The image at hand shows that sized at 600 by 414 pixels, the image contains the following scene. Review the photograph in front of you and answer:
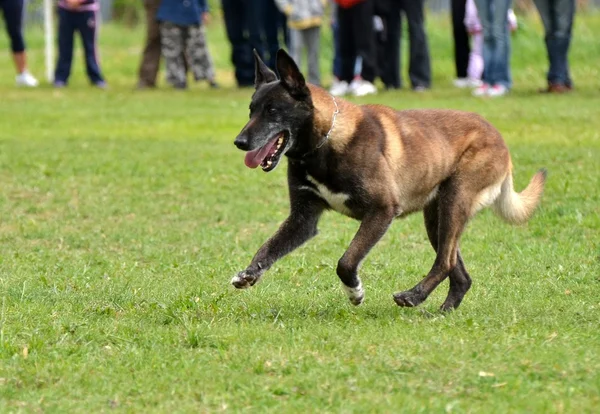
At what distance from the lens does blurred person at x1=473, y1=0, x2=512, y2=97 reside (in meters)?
15.7

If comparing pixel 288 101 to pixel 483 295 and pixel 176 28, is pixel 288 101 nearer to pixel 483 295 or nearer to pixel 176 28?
pixel 483 295

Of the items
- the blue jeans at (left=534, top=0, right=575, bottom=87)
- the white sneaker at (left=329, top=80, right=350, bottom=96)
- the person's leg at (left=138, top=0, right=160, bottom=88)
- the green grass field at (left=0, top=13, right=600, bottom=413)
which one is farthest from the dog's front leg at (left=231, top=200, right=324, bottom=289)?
the person's leg at (left=138, top=0, right=160, bottom=88)

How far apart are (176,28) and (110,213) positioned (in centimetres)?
943

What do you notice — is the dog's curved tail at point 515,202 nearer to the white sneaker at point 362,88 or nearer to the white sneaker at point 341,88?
the white sneaker at point 362,88

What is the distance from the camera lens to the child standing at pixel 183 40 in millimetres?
19203

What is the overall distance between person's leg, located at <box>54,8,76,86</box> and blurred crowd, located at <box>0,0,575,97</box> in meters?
0.02

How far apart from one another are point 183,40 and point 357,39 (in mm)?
3987

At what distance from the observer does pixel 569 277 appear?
7.67 metres

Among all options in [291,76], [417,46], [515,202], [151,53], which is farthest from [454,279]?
[151,53]

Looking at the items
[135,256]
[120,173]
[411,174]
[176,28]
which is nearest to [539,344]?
[411,174]

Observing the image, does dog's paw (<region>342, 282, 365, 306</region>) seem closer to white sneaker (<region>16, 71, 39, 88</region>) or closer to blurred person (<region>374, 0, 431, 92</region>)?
blurred person (<region>374, 0, 431, 92</region>)

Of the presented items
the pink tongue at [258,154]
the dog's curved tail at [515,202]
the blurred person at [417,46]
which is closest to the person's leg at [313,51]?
the blurred person at [417,46]

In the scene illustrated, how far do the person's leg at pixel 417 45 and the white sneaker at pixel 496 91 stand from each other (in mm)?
1415

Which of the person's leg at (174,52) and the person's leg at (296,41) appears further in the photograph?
the person's leg at (174,52)
